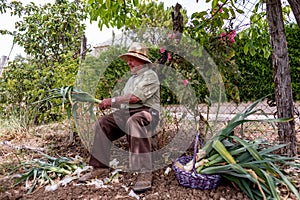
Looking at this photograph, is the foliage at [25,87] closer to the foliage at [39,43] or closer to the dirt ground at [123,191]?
the foliage at [39,43]

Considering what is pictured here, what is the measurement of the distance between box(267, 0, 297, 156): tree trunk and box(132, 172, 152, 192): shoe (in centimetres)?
113

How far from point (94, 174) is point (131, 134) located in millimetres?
445

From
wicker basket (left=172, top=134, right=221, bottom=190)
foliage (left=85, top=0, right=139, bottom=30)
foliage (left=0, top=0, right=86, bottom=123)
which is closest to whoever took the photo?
wicker basket (left=172, top=134, right=221, bottom=190)

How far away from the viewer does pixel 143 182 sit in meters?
1.76

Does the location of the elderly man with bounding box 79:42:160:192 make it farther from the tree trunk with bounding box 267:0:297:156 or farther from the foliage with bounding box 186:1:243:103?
the tree trunk with bounding box 267:0:297:156

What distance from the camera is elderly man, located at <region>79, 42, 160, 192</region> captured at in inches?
75.5

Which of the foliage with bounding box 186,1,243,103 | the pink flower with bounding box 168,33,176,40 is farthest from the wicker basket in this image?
the pink flower with bounding box 168,33,176,40

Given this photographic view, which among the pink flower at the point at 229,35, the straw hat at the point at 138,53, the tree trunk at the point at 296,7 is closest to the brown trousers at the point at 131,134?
the straw hat at the point at 138,53

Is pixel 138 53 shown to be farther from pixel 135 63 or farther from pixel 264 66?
pixel 264 66

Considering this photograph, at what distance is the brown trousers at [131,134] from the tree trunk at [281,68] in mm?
1004

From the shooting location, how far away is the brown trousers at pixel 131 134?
191 centimetres

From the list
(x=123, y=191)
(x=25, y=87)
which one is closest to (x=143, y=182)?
(x=123, y=191)

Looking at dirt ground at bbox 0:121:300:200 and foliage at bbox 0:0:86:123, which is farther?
foliage at bbox 0:0:86:123

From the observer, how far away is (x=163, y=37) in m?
2.64
